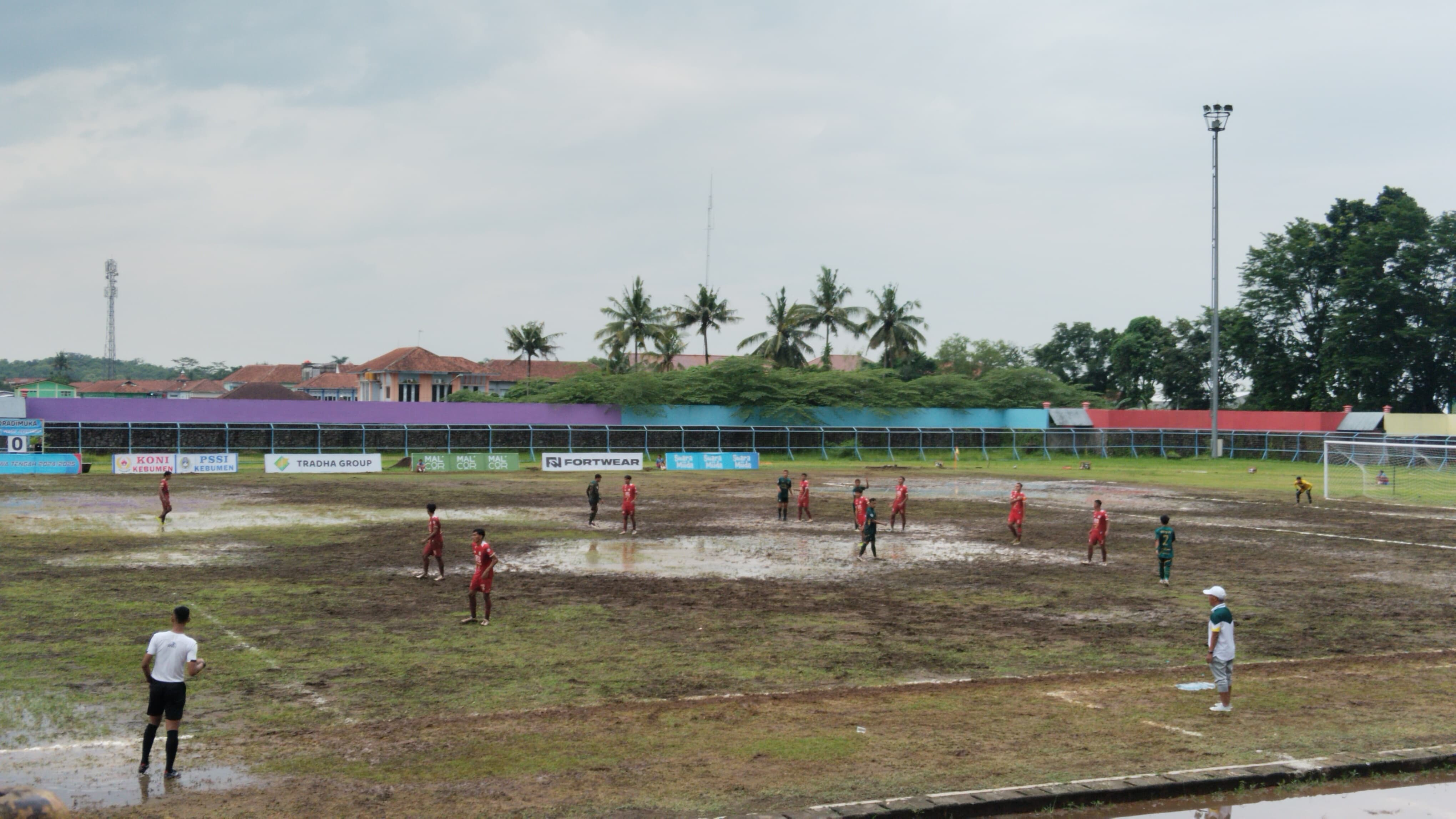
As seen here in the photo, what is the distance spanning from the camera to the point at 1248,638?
17125 mm

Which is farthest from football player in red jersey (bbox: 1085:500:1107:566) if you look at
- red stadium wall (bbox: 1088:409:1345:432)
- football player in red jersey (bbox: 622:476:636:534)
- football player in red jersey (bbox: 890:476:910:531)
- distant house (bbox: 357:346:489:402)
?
distant house (bbox: 357:346:489:402)

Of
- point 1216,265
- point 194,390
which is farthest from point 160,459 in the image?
point 194,390

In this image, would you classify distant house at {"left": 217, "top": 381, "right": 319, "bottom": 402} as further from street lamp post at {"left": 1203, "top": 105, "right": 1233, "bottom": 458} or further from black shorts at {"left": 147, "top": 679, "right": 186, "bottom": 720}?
black shorts at {"left": 147, "top": 679, "right": 186, "bottom": 720}

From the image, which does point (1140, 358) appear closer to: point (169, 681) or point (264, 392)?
point (264, 392)

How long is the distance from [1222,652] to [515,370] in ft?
451

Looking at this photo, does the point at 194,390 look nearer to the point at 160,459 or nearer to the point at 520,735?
the point at 160,459

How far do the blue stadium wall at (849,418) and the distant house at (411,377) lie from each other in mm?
46021

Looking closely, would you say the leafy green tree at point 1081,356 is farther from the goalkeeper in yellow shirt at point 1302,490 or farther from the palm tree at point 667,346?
the goalkeeper in yellow shirt at point 1302,490

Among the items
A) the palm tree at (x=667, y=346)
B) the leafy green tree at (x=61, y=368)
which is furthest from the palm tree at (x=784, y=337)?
the leafy green tree at (x=61, y=368)

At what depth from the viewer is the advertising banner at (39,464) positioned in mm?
52031

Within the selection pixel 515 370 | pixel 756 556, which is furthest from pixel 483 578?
pixel 515 370

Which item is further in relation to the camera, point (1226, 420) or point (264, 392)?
point (264, 392)

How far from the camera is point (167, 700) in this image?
10586 millimetres

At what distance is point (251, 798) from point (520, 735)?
113 inches
